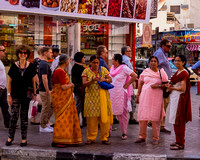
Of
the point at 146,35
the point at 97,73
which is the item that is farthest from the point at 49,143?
the point at 146,35

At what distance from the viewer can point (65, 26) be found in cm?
1543

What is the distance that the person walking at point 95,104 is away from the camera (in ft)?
25.0

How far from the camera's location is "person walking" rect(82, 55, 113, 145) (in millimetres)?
7629

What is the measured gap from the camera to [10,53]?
565 inches

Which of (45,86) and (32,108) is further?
(32,108)

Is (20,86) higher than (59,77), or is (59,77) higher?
(59,77)

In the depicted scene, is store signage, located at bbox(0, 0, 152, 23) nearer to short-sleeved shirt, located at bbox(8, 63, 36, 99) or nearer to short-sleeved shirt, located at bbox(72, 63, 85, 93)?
short-sleeved shirt, located at bbox(72, 63, 85, 93)

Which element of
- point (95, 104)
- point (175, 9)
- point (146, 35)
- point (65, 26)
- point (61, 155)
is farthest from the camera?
point (175, 9)

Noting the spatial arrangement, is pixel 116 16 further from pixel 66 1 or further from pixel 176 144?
pixel 176 144

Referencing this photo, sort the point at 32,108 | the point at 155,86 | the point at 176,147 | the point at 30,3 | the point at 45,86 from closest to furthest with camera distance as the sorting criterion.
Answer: the point at 176,147
the point at 155,86
the point at 45,86
the point at 32,108
the point at 30,3

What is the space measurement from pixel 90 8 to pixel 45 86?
7.34 meters

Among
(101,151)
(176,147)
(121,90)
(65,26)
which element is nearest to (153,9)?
(65,26)

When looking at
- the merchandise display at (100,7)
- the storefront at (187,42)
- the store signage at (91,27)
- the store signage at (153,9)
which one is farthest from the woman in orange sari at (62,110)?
the storefront at (187,42)

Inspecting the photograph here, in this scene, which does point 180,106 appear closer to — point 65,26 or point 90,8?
point 90,8
